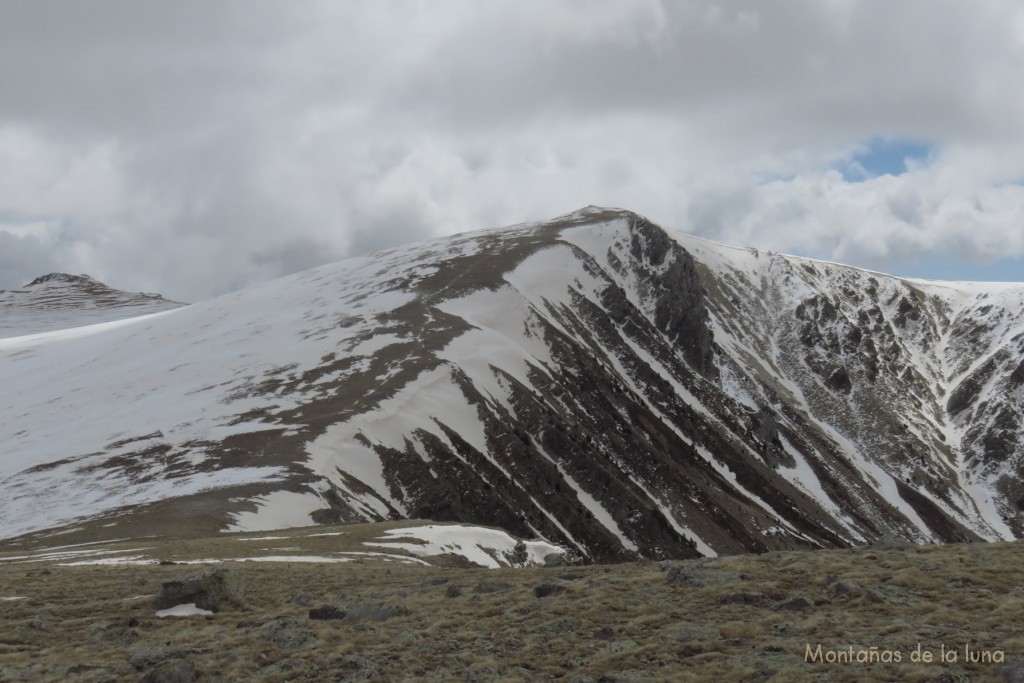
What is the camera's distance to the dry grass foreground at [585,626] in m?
16.2

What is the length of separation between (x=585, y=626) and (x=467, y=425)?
277 feet

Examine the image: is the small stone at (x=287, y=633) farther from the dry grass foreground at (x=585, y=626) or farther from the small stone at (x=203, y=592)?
the small stone at (x=203, y=592)

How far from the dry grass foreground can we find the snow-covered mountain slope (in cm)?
3382

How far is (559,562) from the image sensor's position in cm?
4019

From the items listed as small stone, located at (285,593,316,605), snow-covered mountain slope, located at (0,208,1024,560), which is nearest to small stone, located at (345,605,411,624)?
small stone, located at (285,593,316,605)

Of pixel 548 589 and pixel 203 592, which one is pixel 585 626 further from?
pixel 203 592

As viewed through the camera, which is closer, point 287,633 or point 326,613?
point 287,633

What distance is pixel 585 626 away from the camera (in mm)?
19141

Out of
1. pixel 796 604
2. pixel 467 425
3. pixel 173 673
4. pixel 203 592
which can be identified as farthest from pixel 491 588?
pixel 467 425

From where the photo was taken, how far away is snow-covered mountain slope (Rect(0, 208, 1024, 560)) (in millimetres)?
78562

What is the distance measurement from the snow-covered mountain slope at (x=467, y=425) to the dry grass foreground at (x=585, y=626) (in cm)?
3382

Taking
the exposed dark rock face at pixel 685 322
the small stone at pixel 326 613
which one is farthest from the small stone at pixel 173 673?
the exposed dark rock face at pixel 685 322

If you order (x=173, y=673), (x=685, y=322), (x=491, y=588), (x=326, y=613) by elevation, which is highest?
(x=685, y=322)

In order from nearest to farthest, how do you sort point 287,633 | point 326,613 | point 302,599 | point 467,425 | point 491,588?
1. point 287,633
2. point 326,613
3. point 491,588
4. point 302,599
5. point 467,425
